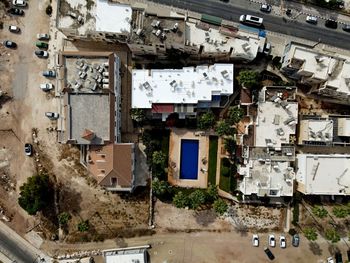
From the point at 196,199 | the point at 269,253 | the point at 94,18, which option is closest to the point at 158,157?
the point at 196,199

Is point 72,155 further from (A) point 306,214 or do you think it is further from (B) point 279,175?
(A) point 306,214

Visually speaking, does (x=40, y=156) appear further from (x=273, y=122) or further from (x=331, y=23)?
(x=331, y=23)

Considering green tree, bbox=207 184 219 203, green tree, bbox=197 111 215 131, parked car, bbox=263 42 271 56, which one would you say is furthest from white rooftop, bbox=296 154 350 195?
parked car, bbox=263 42 271 56

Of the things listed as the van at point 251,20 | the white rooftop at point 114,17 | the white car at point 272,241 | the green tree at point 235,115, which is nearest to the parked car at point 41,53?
the white rooftop at point 114,17

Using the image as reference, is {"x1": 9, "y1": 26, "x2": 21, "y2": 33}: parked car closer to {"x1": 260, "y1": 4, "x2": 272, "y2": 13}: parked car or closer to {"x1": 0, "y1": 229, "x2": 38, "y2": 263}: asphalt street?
{"x1": 0, "y1": 229, "x2": 38, "y2": 263}: asphalt street

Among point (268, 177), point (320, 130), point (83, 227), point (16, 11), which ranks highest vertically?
point (16, 11)

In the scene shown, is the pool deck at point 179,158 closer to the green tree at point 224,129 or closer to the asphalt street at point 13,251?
the green tree at point 224,129
